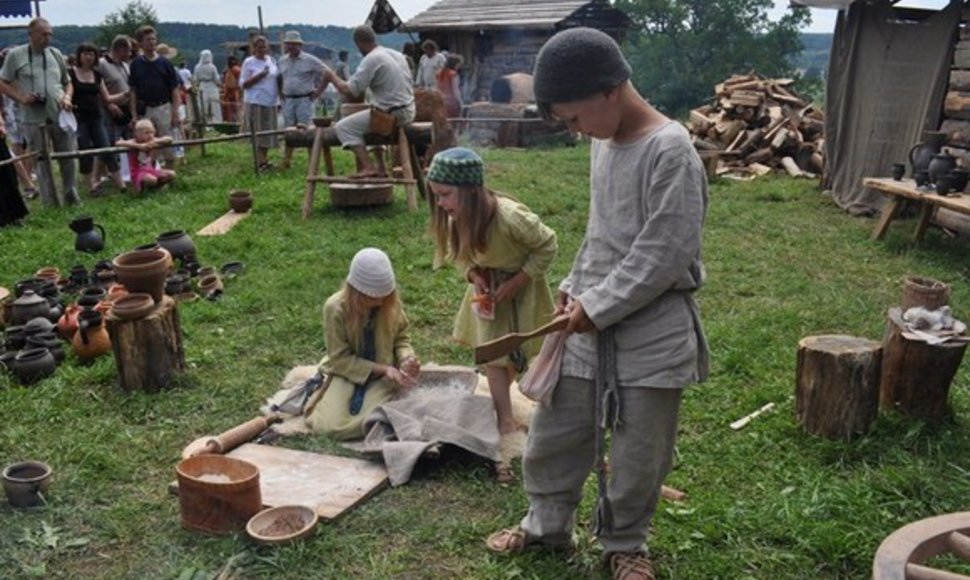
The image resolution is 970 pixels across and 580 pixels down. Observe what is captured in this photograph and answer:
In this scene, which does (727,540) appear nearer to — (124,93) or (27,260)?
(27,260)

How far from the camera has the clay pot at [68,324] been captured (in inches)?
229

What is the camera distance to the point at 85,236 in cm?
816

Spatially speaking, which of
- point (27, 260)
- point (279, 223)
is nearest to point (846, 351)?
point (279, 223)

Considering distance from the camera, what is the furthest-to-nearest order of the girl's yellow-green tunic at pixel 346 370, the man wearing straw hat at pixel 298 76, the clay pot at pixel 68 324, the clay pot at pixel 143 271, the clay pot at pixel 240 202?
the man wearing straw hat at pixel 298 76 < the clay pot at pixel 240 202 < the clay pot at pixel 68 324 < the clay pot at pixel 143 271 < the girl's yellow-green tunic at pixel 346 370

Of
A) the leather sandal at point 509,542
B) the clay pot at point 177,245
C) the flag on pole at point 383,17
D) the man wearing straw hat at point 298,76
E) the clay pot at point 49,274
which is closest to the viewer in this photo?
the leather sandal at point 509,542

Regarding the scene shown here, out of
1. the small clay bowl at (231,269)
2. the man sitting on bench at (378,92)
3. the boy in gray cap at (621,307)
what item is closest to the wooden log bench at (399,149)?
the man sitting on bench at (378,92)

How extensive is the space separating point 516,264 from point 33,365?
10.5 feet

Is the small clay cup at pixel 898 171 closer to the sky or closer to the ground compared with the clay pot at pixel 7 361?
closer to the sky

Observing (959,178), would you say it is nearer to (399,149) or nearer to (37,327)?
(399,149)

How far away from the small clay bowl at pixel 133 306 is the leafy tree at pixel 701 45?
81.1 ft

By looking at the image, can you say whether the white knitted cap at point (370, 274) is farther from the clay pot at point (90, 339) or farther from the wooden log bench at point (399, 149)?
the wooden log bench at point (399, 149)

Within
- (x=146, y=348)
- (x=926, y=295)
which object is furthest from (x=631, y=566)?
(x=146, y=348)

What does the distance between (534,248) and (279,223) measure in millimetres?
5883

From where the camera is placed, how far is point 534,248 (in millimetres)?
3979
